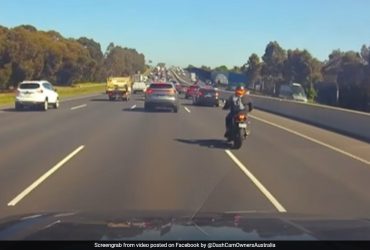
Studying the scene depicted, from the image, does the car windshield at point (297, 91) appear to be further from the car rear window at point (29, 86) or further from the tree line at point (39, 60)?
the tree line at point (39, 60)

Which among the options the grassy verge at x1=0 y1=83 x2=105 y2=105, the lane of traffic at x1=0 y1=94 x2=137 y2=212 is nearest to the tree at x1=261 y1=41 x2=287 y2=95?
the grassy verge at x1=0 y1=83 x2=105 y2=105

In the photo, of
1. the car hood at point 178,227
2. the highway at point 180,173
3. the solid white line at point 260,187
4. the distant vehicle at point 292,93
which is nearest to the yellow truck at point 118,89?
the distant vehicle at point 292,93

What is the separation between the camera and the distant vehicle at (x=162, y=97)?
120ft

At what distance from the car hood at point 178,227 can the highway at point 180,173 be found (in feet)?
2.78

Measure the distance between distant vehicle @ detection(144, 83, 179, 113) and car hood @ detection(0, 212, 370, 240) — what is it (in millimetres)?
30616

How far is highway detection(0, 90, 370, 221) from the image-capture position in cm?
940

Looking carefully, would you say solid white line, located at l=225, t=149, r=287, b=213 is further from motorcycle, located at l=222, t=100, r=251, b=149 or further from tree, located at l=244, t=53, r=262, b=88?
tree, located at l=244, t=53, r=262, b=88

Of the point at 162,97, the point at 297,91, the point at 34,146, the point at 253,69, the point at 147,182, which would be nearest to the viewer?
the point at 147,182

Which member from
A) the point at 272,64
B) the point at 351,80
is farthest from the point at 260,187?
the point at 272,64

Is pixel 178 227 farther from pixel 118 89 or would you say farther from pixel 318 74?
pixel 318 74

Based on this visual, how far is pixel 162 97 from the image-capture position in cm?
3666

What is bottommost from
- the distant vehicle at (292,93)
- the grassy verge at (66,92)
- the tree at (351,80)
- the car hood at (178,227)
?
the grassy verge at (66,92)

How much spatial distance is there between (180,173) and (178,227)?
7458 mm

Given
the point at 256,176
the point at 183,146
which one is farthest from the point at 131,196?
the point at 183,146
